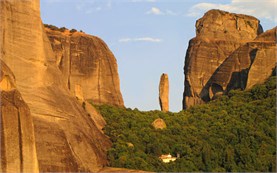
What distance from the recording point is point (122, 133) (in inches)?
2726

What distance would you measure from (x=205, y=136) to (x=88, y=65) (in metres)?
19.5

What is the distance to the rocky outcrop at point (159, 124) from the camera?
2894 inches

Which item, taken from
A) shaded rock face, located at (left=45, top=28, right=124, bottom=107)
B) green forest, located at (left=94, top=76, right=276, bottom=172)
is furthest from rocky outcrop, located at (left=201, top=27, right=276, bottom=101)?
shaded rock face, located at (left=45, top=28, right=124, bottom=107)

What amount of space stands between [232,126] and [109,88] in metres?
18.5

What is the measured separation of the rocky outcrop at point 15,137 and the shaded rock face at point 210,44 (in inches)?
2318

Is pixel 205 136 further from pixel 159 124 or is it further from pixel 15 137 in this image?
pixel 15 137

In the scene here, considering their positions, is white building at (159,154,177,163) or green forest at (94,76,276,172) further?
white building at (159,154,177,163)

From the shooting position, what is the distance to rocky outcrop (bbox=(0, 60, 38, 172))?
36.4 m

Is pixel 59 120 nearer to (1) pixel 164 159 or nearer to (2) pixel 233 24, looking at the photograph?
(1) pixel 164 159

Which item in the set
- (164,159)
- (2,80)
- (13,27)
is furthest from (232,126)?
(2,80)

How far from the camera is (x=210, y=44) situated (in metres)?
96.8

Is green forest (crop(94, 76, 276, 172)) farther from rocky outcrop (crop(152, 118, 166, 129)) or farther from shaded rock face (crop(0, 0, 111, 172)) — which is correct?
shaded rock face (crop(0, 0, 111, 172))

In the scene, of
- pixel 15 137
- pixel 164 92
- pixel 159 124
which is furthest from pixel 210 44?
pixel 15 137

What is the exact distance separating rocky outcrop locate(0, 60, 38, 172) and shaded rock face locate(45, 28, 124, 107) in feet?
142
